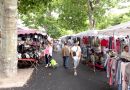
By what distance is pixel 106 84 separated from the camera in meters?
13.7

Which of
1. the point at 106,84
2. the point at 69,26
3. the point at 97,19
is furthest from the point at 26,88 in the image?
the point at 69,26

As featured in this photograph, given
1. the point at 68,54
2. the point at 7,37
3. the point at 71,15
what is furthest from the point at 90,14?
the point at 7,37

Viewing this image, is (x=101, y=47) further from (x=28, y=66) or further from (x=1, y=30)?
(x=1, y=30)

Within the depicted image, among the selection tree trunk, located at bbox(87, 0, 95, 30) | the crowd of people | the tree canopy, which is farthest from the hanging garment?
tree trunk, located at bbox(87, 0, 95, 30)

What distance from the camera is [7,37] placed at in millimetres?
16047

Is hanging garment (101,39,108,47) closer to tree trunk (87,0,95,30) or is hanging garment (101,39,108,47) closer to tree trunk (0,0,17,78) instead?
tree trunk (0,0,17,78)

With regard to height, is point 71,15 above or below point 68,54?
above

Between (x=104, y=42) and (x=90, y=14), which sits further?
(x=90, y=14)

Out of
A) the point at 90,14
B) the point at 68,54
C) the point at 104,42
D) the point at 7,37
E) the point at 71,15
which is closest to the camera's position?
the point at 7,37

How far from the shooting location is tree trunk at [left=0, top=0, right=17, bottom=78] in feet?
52.3

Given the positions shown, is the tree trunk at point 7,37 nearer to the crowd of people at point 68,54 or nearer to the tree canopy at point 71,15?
the crowd of people at point 68,54

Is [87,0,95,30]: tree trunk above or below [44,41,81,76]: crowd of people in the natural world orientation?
above

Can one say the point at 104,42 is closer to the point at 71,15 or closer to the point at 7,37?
the point at 7,37

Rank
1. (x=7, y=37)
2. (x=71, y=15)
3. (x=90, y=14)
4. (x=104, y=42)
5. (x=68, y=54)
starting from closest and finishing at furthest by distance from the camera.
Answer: (x=7, y=37) → (x=104, y=42) → (x=68, y=54) → (x=90, y=14) → (x=71, y=15)
